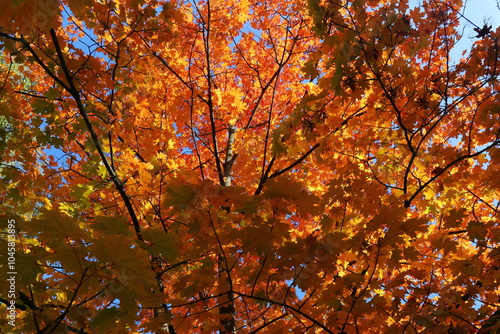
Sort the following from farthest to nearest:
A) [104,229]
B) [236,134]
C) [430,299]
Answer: [236,134] < [430,299] < [104,229]

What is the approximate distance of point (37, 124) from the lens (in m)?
4.24

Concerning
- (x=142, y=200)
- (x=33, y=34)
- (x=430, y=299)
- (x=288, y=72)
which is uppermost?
(x=288, y=72)

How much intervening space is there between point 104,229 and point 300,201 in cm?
108

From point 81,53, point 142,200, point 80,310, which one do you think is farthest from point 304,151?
point 80,310

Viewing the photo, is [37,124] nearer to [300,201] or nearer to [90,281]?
[90,281]

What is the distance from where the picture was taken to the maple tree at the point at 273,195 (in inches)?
79.5

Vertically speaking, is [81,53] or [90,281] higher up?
[81,53]

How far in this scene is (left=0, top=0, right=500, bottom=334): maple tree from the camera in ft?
6.63

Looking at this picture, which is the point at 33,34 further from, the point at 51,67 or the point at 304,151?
the point at 304,151

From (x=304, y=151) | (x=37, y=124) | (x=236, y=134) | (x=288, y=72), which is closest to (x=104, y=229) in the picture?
(x=37, y=124)

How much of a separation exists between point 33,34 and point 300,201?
2724 millimetres

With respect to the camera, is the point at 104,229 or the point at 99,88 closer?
the point at 104,229

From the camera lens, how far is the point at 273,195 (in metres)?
2.02

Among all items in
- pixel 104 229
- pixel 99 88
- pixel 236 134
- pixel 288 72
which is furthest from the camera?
pixel 288 72
